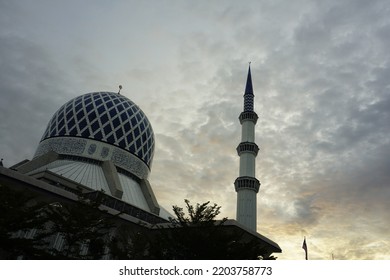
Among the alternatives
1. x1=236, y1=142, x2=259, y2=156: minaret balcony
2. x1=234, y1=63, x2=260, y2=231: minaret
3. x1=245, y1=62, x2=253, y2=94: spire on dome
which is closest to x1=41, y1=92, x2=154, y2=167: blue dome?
x1=236, y1=142, x2=259, y2=156: minaret balcony

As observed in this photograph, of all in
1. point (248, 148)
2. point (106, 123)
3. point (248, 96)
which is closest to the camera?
point (106, 123)

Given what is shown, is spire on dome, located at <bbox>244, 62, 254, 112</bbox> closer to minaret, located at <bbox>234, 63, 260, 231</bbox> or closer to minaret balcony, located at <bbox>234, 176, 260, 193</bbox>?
minaret, located at <bbox>234, 63, 260, 231</bbox>

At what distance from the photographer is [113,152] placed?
111 feet

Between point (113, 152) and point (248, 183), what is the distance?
14.1 metres

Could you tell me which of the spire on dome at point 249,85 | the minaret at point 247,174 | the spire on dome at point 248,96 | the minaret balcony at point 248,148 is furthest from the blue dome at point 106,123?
the spire on dome at point 249,85

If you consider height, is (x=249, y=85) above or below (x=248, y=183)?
above

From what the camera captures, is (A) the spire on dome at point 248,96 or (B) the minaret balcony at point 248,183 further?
(A) the spire on dome at point 248,96

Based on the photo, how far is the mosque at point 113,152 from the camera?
2966 cm

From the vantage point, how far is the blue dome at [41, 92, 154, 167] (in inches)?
1356

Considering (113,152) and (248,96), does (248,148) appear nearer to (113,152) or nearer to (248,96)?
(248,96)

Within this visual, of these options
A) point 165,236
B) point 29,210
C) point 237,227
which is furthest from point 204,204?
point 29,210

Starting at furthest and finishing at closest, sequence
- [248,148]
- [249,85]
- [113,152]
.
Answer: [249,85] → [248,148] → [113,152]

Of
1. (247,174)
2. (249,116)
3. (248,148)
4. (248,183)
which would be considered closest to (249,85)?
(249,116)

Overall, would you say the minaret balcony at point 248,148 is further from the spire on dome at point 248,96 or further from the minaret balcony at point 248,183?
the spire on dome at point 248,96
